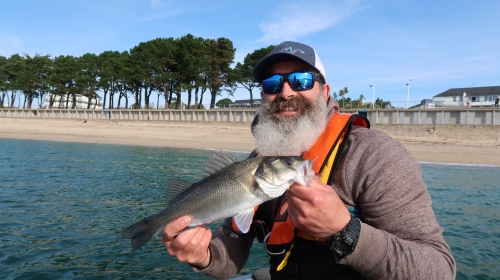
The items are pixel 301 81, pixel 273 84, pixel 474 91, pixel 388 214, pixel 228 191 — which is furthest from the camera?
pixel 474 91

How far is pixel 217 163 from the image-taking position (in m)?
3.33

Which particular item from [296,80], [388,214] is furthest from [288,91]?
[388,214]

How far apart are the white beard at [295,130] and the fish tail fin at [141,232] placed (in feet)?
4.76

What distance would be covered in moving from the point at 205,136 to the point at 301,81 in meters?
48.0

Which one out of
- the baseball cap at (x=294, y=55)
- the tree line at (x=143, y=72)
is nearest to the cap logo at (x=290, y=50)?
the baseball cap at (x=294, y=55)

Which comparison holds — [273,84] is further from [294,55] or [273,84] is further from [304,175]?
[304,175]

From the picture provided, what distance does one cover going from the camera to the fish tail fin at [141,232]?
3.22 meters

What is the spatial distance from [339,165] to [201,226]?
1.32 m

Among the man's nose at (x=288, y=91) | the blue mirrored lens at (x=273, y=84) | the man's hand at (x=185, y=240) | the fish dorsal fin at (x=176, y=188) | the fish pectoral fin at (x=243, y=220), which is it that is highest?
the blue mirrored lens at (x=273, y=84)

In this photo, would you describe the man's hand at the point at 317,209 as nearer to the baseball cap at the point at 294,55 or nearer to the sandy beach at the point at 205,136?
the baseball cap at the point at 294,55

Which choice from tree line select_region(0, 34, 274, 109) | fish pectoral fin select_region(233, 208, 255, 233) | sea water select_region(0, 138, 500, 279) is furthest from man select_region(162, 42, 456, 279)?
tree line select_region(0, 34, 274, 109)

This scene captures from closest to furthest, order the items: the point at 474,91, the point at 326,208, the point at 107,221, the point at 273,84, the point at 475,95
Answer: the point at 326,208 < the point at 273,84 < the point at 107,221 < the point at 475,95 < the point at 474,91

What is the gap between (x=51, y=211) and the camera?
1275 cm

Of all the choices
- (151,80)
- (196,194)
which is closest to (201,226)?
(196,194)
